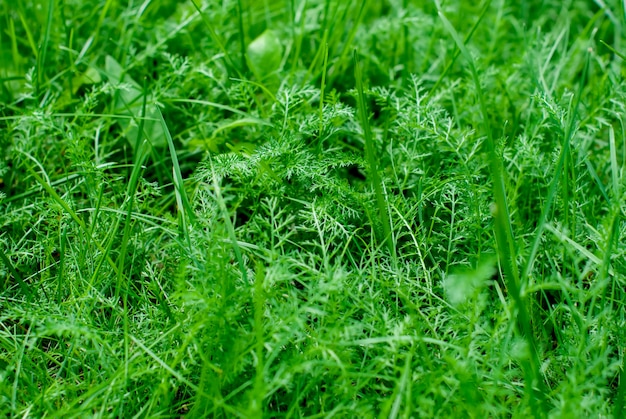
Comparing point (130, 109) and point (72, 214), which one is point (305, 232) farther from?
point (130, 109)

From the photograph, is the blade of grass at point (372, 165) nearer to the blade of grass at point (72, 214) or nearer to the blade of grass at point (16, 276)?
the blade of grass at point (72, 214)

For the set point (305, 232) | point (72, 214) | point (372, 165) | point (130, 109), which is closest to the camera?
point (372, 165)

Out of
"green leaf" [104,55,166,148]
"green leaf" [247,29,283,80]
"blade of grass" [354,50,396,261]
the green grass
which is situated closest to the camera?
the green grass

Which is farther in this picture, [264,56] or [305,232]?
[264,56]

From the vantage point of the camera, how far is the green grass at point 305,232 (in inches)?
55.4

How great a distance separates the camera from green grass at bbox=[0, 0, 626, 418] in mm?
1408

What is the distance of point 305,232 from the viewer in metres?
1.88

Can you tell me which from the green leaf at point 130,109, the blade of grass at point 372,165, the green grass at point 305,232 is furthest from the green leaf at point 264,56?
the blade of grass at point 372,165

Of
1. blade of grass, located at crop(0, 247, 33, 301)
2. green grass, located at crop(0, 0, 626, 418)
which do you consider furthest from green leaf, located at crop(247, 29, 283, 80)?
blade of grass, located at crop(0, 247, 33, 301)

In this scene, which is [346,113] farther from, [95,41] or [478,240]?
[95,41]

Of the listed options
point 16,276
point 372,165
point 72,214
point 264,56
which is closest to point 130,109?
point 264,56

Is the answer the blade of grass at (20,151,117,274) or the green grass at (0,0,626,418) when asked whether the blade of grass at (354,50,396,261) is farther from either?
the blade of grass at (20,151,117,274)

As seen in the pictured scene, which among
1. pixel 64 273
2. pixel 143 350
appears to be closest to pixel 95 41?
pixel 64 273

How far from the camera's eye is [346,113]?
6.07 feet
